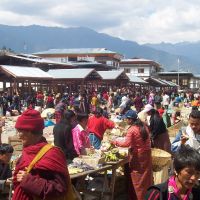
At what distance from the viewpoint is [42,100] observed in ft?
85.5

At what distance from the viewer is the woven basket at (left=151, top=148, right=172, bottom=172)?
7.34 m

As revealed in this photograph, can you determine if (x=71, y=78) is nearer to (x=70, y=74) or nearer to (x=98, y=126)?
(x=70, y=74)

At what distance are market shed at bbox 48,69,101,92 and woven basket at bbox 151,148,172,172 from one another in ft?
74.9

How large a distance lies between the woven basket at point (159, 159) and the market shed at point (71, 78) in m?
22.8

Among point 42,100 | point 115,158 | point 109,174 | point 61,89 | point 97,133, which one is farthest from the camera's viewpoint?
point 61,89

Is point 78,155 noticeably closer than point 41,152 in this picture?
No

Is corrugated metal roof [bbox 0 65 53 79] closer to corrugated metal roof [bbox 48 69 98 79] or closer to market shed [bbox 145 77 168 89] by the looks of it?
corrugated metal roof [bbox 48 69 98 79]

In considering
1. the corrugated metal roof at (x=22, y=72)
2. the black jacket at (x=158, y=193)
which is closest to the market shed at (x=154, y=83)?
the corrugated metal roof at (x=22, y=72)

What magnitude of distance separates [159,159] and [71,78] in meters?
23.5

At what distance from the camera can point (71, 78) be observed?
30.5 m

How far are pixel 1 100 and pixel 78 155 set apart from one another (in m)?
17.0

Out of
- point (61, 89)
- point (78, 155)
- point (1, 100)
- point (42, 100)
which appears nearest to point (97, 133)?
point (78, 155)

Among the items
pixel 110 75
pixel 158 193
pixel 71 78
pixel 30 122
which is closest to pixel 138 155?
pixel 30 122

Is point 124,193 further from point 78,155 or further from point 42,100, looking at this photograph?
point 42,100
